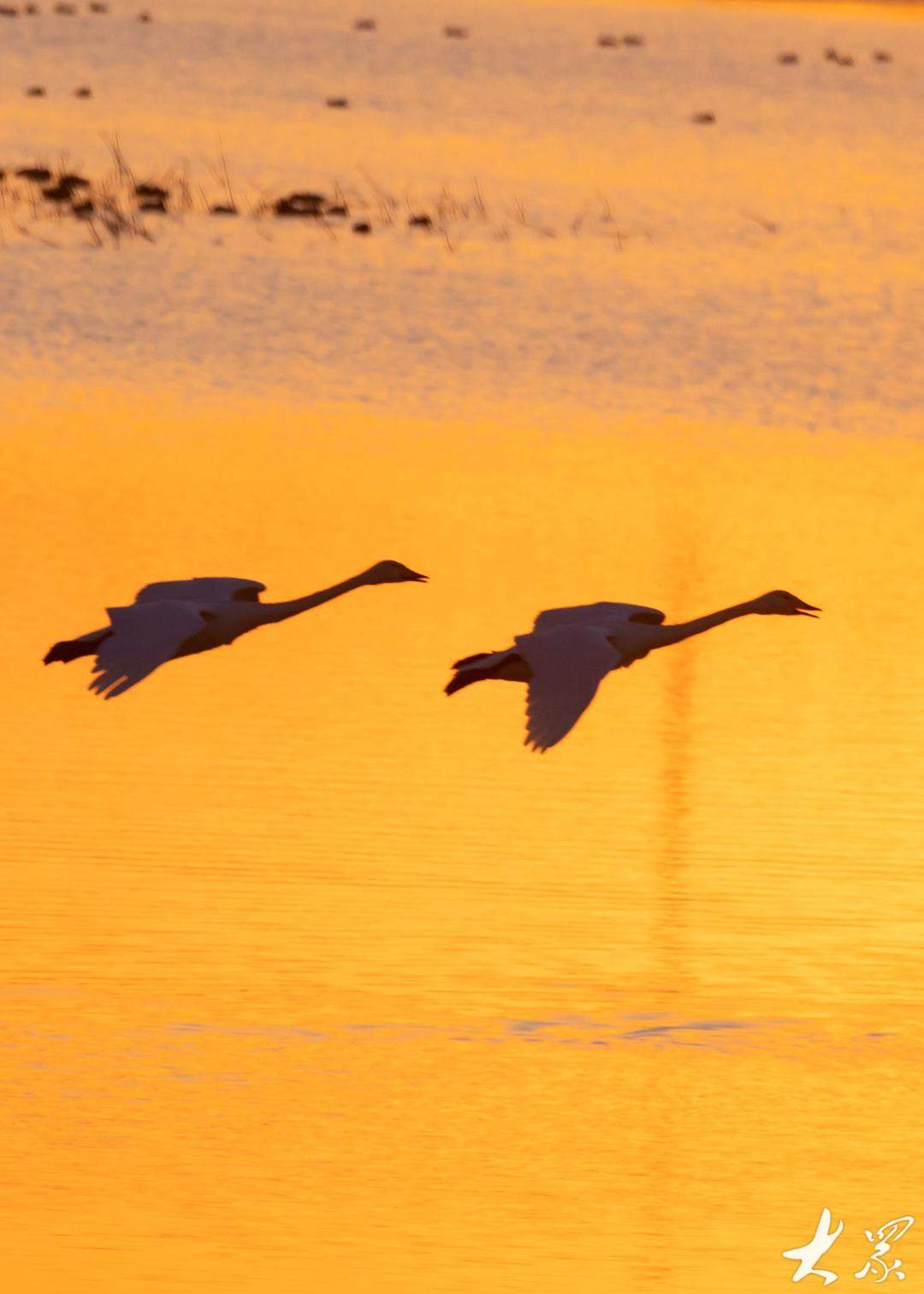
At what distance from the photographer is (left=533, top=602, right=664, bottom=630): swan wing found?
753 inches

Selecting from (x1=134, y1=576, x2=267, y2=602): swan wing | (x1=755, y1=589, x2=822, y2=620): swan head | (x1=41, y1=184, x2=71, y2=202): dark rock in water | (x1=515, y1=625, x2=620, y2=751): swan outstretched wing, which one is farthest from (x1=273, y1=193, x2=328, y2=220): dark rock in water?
(x1=515, y1=625, x2=620, y2=751): swan outstretched wing

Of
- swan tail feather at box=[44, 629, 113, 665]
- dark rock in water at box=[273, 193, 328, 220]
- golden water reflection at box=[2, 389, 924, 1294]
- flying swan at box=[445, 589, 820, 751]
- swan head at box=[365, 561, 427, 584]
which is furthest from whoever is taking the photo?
dark rock in water at box=[273, 193, 328, 220]

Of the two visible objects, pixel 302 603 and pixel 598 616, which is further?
pixel 302 603

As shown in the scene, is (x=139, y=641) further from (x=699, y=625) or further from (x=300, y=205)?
(x=300, y=205)

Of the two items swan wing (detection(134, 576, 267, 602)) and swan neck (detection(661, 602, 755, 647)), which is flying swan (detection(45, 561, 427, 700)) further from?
swan neck (detection(661, 602, 755, 647))

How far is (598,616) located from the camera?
19.3 m

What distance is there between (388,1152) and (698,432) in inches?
831

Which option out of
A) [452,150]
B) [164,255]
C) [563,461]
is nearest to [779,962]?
[563,461]

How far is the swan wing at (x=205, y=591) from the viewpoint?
19.4 meters

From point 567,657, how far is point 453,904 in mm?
5167

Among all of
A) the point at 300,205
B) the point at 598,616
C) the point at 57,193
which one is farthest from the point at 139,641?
the point at 300,205

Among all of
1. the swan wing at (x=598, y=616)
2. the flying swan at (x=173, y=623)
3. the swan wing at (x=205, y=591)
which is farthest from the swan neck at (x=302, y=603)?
the swan wing at (x=598, y=616)

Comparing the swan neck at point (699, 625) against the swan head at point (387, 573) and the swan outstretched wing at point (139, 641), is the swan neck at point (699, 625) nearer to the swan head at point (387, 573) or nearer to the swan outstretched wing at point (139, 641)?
the swan head at point (387, 573)

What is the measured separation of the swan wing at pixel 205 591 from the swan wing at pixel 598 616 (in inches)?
61.2
